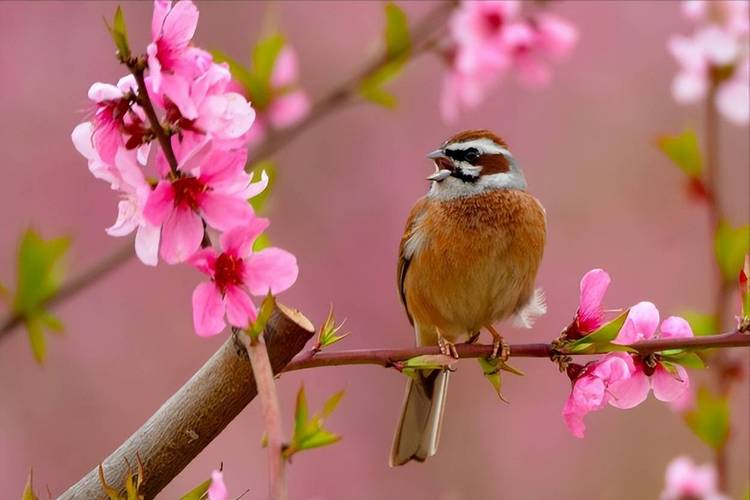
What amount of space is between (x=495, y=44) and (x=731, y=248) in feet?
3.51

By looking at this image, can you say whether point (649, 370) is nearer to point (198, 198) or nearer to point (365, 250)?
point (198, 198)

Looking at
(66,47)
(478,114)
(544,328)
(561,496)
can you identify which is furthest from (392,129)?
(561,496)

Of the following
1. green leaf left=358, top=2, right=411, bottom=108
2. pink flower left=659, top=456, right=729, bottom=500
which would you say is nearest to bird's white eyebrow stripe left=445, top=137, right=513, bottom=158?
green leaf left=358, top=2, right=411, bottom=108

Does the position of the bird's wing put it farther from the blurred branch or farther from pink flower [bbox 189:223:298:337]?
pink flower [bbox 189:223:298:337]

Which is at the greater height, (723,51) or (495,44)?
(495,44)

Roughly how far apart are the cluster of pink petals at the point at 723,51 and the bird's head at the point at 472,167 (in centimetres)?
73

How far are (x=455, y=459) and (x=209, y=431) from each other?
4.27 m

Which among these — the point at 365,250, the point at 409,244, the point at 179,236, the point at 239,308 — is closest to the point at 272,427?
the point at 239,308

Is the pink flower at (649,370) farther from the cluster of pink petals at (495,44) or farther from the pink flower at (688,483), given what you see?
the cluster of pink petals at (495,44)

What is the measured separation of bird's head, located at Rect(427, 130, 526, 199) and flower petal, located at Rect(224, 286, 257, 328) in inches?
74.8

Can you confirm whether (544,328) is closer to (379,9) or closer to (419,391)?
(379,9)

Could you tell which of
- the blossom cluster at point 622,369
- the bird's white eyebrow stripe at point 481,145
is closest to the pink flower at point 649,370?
the blossom cluster at point 622,369

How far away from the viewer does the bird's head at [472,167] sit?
3.41 meters

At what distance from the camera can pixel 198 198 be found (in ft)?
4.98
